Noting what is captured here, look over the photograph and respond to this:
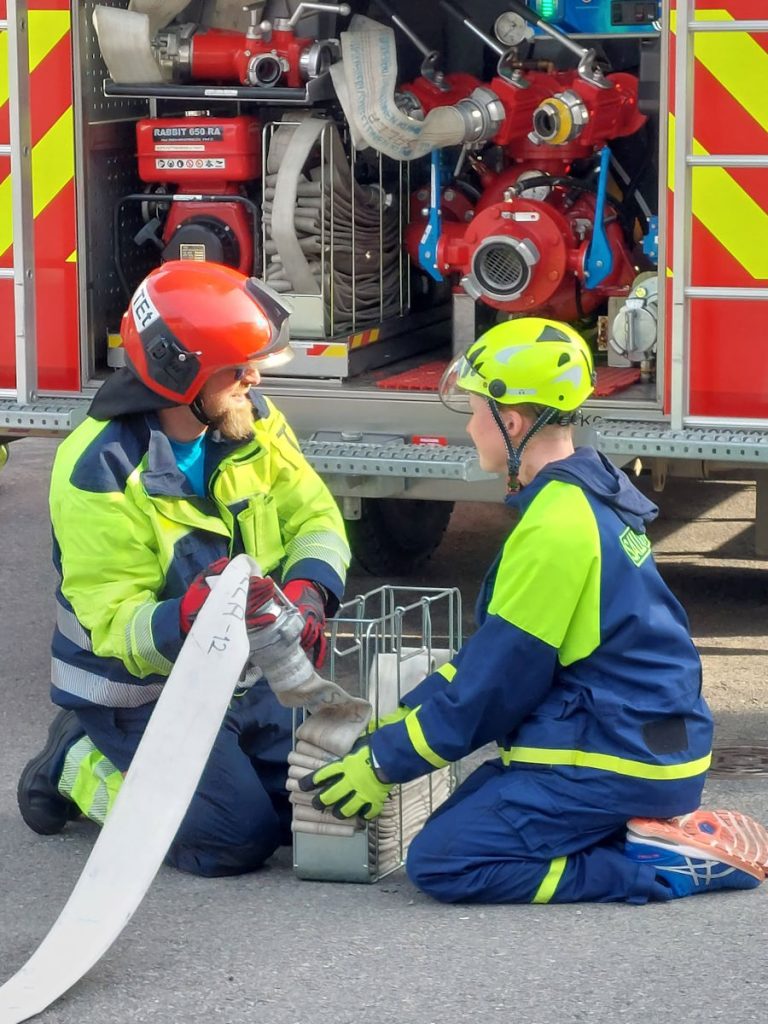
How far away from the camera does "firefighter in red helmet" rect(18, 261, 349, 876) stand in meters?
4.24

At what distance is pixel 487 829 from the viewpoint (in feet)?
12.8

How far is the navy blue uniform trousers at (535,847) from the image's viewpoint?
3898 millimetres

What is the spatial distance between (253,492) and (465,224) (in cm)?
232

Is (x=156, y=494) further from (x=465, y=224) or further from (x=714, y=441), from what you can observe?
(x=465, y=224)

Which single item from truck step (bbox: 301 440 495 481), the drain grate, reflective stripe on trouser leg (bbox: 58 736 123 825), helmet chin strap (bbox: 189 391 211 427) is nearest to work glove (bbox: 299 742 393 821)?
reflective stripe on trouser leg (bbox: 58 736 123 825)

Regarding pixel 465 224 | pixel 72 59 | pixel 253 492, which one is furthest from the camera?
pixel 465 224

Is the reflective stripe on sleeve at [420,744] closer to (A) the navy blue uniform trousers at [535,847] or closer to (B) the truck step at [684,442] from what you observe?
(A) the navy blue uniform trousers at [535,847]

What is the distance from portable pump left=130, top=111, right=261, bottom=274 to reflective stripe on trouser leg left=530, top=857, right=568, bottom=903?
3.04 m

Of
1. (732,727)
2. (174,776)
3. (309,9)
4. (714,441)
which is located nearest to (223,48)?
(309,9)

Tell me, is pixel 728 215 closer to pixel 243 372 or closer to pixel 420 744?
pixel 243 372

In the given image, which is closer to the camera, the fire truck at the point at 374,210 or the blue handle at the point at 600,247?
the fire truck at the point at 374,210

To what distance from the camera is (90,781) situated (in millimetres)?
4465

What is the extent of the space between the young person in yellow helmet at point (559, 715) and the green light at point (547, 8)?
269cm

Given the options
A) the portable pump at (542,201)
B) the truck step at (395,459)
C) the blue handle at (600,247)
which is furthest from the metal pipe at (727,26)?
the truck step at (395,459)
